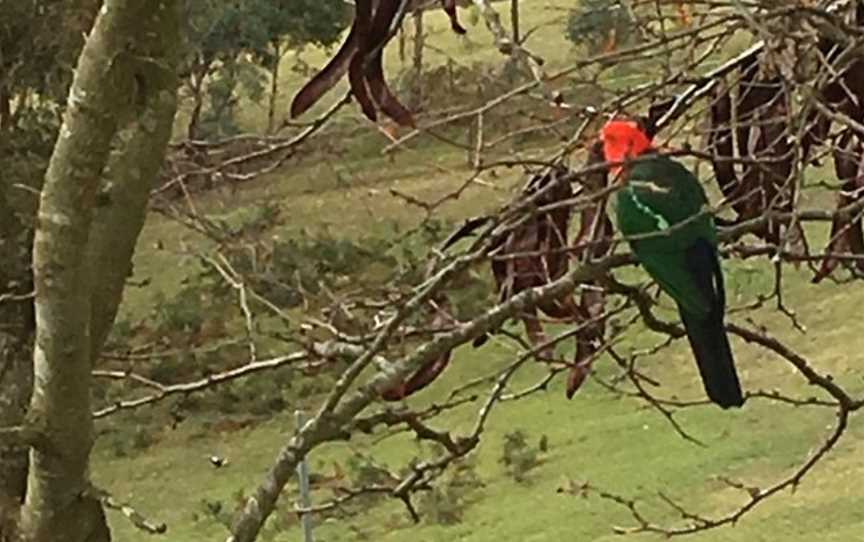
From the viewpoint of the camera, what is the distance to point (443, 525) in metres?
7.44

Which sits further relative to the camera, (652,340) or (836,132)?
(652,340)

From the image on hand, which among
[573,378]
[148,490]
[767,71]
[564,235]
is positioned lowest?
[148,490]

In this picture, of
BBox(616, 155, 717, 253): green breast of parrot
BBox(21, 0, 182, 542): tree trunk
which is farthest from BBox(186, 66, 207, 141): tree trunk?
BBox(616, 155, 717, 253): green breast of parrot

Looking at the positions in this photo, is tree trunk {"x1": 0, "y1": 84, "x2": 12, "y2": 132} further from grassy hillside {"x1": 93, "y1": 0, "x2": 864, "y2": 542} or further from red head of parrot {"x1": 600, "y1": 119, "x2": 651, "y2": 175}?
red head of parrot {"x1": 600, "y1": 119, "x2": 651, "y2": 175}

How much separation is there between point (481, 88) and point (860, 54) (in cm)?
98

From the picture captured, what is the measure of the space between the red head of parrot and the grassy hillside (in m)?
2.60

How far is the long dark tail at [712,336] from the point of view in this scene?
2.28 meters

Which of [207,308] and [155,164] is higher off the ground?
[155,164]

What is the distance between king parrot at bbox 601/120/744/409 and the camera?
2.27 meters

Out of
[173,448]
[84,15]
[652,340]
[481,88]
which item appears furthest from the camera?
[173,448]

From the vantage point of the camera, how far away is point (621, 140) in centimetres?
226

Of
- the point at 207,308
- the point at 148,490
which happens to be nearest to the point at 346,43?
the point at 148,490

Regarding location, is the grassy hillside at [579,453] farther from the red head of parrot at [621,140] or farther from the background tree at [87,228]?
the red head of parrot at [621,140]

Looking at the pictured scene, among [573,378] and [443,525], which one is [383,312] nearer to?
[573,378]
